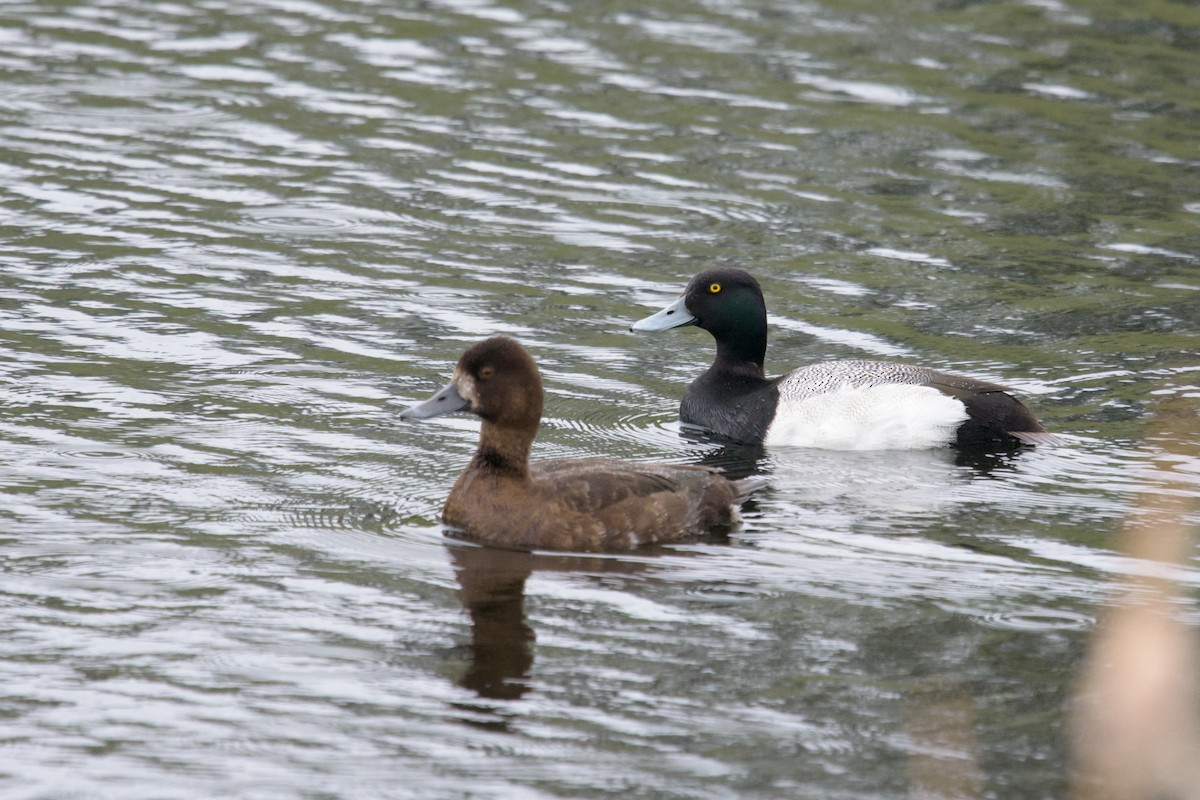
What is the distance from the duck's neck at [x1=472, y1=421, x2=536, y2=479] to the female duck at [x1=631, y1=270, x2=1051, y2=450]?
2711 millimetres

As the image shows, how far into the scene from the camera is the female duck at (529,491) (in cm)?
865

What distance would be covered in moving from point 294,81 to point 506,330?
734 cm

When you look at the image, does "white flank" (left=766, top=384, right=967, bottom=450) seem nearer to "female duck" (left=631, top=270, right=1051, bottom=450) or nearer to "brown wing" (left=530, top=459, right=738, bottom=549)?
"female duck" (left=631, top=270, right=1051, bottom=450)

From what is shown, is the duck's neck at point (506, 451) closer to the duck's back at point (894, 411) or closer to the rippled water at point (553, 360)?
the rippled water at point (553, 360)

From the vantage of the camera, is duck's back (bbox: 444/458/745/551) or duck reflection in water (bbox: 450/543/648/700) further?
duck's back (bbox: 444/458/745/551)

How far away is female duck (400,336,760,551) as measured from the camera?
8.65 m

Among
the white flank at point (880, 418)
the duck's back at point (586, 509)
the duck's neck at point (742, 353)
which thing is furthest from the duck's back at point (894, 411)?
the duck's back at point (586, 509)

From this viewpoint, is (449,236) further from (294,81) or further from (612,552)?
(612,552)

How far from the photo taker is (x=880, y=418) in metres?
10.9

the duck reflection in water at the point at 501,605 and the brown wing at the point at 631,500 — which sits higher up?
the brown wing at the point at 631,500

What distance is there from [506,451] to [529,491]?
233 millimetres

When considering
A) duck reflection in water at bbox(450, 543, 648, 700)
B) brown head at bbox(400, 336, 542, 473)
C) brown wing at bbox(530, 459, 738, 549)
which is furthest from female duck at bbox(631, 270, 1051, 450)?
duck reflection in water at bbox(450, 543, 648, 700)

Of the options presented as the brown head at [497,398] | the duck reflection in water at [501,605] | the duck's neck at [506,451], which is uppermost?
the brown head at [497,398]

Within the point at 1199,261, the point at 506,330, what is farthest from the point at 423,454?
the point at 1199,261
